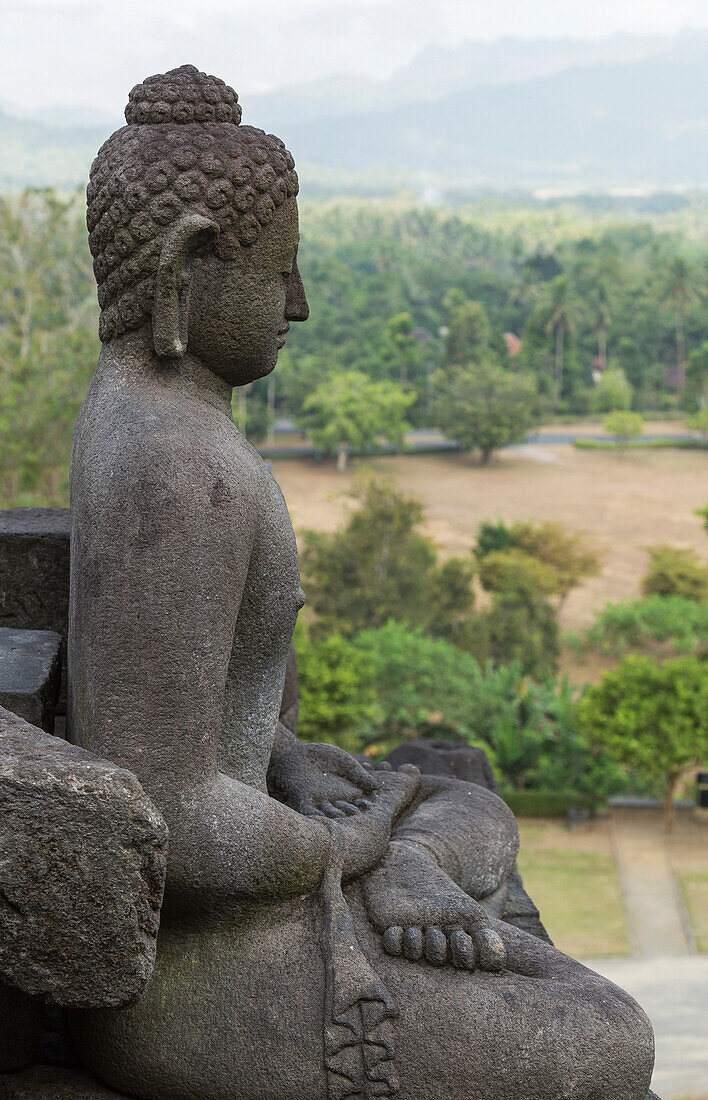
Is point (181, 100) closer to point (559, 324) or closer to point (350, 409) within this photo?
point (350, 409)

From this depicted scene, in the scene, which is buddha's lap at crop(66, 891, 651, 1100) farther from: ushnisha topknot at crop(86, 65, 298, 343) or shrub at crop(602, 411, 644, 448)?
shrub at crop(602, 411, 644, 448)

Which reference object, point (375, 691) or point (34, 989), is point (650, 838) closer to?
point (375, 691)

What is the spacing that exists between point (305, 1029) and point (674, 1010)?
1127 centimetres

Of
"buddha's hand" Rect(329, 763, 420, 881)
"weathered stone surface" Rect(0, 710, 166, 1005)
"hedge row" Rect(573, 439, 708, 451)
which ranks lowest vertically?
"hedge row" Rect(573, 439, 708, 451)

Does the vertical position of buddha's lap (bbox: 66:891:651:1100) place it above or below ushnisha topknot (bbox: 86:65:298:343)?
below

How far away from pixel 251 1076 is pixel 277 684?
1152 mm

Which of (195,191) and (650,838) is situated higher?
(195,191)

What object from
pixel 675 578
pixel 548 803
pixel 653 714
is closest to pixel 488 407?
pixel 675 578

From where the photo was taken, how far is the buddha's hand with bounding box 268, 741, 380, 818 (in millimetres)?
4102

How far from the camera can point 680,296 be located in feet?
263

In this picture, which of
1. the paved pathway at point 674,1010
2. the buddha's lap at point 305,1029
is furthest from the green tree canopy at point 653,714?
the buddha's lap at point 305,1029

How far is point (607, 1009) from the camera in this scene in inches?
139

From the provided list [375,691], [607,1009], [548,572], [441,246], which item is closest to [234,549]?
[607,1009]

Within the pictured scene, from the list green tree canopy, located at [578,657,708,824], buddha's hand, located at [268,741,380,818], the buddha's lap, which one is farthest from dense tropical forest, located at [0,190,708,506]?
the buddha's lap
